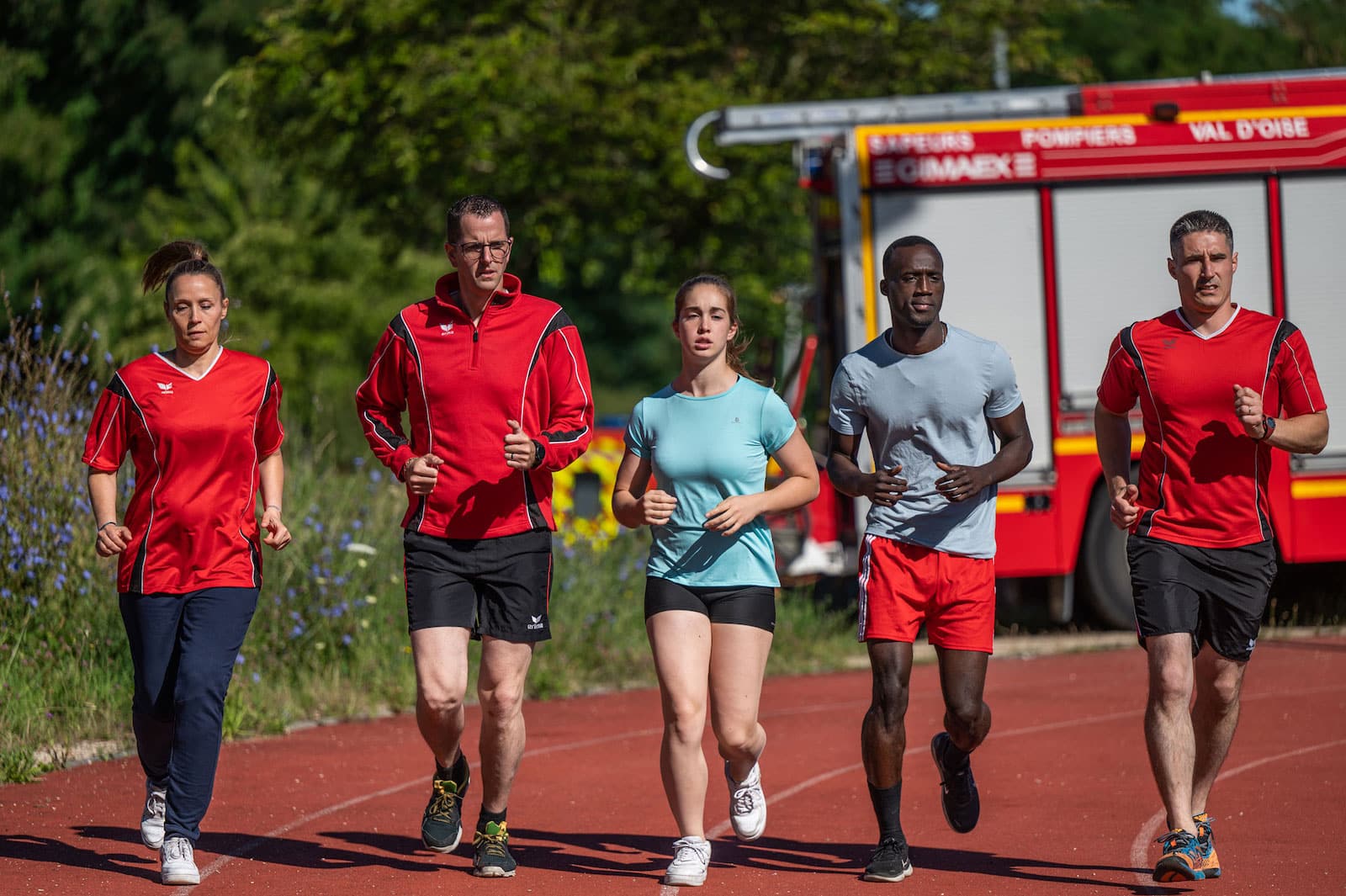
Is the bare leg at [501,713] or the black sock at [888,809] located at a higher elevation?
the bare leg at [501,713]

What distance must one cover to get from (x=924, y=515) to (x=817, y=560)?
6.71 meters

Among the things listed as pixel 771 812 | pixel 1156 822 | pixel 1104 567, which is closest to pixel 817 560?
pixel 1104 567

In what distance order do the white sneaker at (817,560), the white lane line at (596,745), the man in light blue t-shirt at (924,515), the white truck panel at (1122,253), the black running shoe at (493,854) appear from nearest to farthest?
the man in light blue t-shirt at (924,515) < the black running shoe at (493,854) < the white lane line at (596,745) < the white truck panel at (1122,253) < the white sneaker at (817,560)

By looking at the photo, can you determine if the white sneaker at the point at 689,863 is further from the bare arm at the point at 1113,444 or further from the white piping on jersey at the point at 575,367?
the bare arm at the point at 1113,444

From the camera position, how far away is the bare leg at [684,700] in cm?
577

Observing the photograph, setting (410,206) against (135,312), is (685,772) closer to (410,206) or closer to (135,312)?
(410,206)

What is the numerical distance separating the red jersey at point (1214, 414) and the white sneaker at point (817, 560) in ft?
22.0

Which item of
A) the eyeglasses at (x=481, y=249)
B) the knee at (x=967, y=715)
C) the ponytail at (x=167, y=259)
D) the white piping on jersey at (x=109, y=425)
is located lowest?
the knee at (x=967, y=715)

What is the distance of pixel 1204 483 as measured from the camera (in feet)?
19.2

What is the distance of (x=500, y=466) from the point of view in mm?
5988

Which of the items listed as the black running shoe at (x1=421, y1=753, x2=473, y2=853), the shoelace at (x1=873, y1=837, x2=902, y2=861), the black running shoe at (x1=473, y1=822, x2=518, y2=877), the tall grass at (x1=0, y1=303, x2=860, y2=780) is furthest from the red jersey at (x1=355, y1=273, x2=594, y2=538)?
the tall grass at (x1=0, y1=303, x2=860, y2=780)

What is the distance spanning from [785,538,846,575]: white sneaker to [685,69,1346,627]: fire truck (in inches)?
22.8

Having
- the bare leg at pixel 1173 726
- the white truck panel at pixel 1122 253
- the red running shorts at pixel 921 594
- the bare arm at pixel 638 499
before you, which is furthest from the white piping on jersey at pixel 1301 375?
the white truck panel at pixel 1122 253

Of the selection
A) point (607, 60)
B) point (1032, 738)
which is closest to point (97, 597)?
point (1032, 738)
